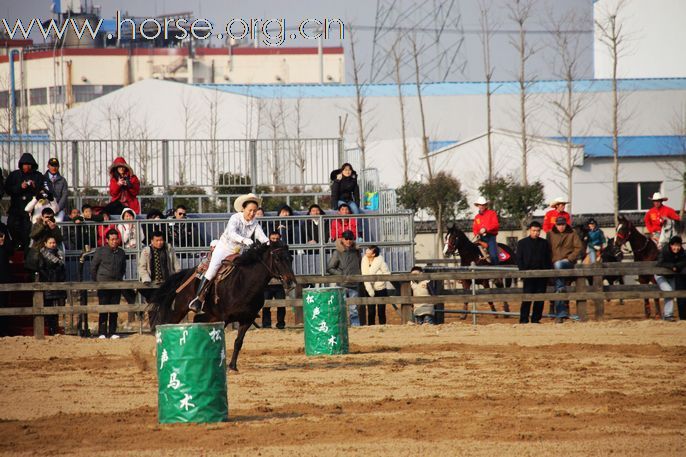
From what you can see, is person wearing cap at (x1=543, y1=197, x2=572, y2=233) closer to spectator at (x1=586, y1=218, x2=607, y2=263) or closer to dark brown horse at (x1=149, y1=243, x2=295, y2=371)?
spectator at (x1=586, y1=218, x2=607, y2=263)

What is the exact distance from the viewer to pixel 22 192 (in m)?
22.9

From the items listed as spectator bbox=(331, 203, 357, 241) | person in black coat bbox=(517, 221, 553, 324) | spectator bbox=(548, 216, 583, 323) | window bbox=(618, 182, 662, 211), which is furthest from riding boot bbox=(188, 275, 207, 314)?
window bbox=(618, 182, 662, 211)

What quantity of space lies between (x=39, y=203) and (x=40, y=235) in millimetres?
1312

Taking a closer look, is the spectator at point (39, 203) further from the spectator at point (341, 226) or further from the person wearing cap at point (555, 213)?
the person wearing cap at point (555, 213)

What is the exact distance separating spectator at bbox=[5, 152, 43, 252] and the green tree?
28006 millimetres

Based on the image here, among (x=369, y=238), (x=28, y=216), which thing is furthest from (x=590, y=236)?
(x=28, y=216)

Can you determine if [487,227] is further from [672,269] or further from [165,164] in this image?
[165,164]

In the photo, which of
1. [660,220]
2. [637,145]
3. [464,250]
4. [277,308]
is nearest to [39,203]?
[277,308]

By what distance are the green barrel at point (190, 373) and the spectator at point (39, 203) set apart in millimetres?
12441

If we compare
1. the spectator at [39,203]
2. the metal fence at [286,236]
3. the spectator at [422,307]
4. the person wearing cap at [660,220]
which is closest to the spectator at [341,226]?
the metal fence at [286,236]

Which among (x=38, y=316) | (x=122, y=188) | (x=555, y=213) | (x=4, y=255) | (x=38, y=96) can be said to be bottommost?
(x=38, y=316)

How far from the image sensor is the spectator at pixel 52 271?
21.9m

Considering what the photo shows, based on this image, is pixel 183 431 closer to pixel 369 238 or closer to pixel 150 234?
pixel 150 234

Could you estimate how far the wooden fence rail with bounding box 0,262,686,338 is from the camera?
21547 millimetres
